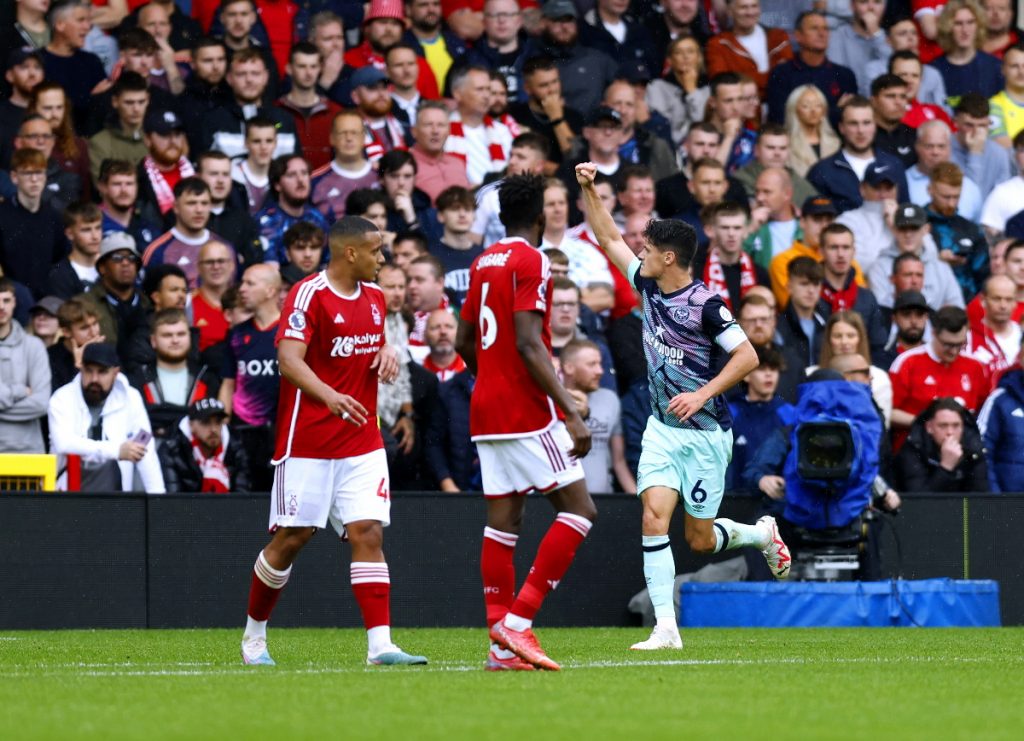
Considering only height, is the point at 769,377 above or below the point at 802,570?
above

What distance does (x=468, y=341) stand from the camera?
31.9ft

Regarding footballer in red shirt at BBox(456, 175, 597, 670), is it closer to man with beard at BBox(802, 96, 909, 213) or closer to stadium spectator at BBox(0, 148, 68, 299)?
stadium spectator at BBox(0, 148, 68, 299)

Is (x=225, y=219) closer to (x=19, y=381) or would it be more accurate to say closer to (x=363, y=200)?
(x=363, y=200)

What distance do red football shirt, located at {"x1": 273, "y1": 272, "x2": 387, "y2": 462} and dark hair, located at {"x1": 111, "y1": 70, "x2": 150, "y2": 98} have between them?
24.8ft

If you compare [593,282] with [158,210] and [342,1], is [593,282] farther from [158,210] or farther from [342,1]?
[342,1]

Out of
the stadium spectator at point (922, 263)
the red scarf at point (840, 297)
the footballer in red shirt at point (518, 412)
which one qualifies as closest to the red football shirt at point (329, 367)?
the footballer in red shirt at point (518, 412)

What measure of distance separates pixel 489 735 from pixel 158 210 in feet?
35.7

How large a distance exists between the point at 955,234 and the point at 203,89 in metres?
7.28

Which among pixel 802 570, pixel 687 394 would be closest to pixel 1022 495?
pixel 802 570

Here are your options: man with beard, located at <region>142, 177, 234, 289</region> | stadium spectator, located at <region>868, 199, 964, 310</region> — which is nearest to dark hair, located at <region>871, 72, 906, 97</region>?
stadium spectator, located at <region>868, 199, 964, 310</region>

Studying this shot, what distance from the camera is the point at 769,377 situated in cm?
1532

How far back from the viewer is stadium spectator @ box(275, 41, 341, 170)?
17797 mm

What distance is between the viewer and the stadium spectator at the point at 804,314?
1670cm

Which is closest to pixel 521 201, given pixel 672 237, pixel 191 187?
pixel 672 237
